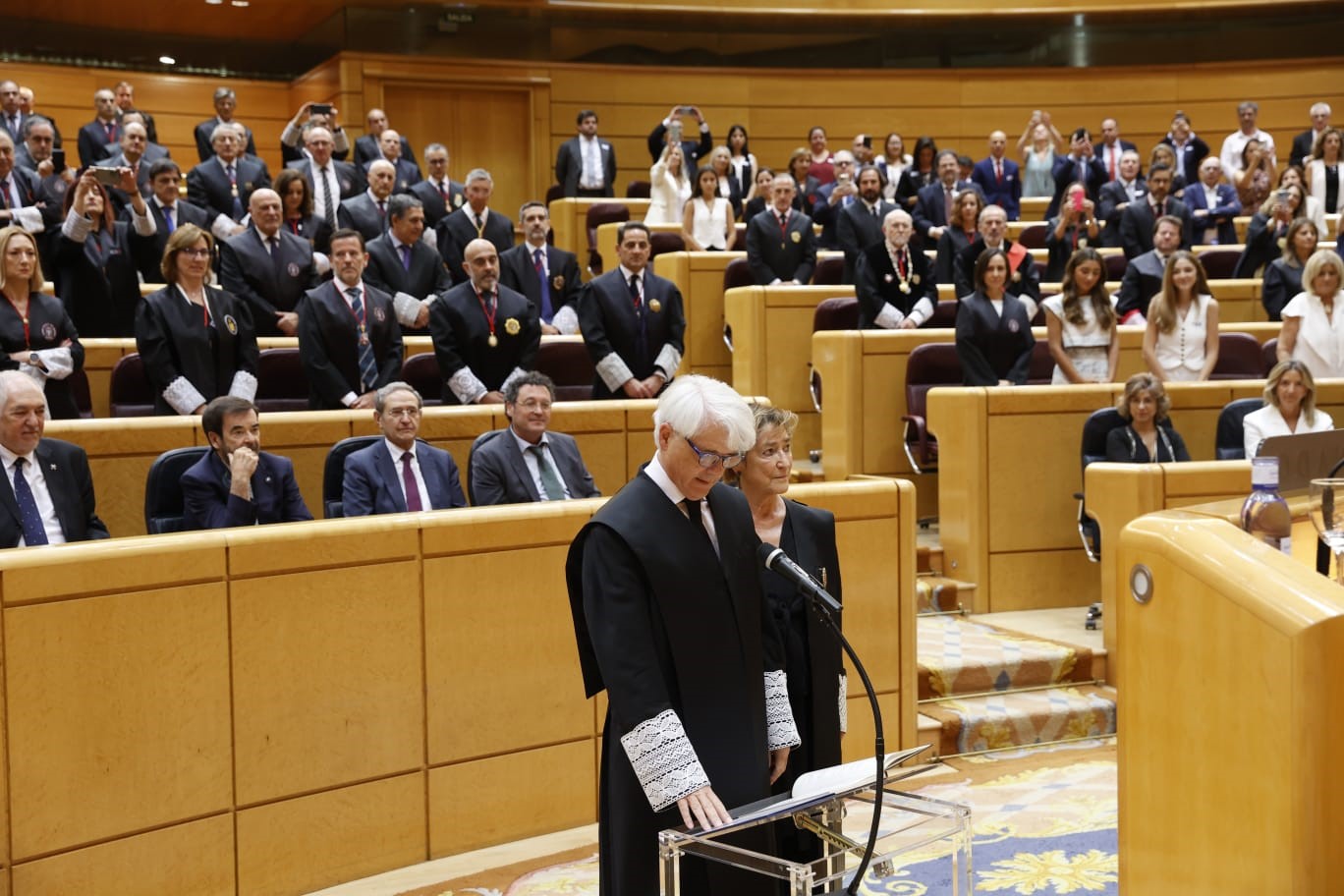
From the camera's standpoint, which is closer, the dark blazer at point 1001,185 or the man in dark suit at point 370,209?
the man in dark suit at point 370,209

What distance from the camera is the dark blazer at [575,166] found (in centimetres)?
1078

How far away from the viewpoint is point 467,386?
5598mm

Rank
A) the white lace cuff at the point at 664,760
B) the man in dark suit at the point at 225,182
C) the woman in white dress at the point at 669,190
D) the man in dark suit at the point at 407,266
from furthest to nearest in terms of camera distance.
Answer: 1. the woman in white dress at the point at 669,190
2. the man in dark suit at the point at 225,182
3. the man in dark suit at the point at 407,266
4. the white lace cuff at the point at 664,760

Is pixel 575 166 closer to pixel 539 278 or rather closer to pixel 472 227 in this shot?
pixel 472 227

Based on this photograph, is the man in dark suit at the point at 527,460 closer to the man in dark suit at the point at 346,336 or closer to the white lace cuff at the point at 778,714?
the man in dark suit at the point at 346,336

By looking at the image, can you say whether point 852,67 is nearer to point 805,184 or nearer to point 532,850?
point 805,184

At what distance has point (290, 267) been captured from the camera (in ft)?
20.6

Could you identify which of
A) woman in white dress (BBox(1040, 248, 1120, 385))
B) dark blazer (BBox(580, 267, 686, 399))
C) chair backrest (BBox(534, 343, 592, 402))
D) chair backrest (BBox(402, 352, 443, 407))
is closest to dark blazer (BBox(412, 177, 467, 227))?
chair backrest (BBox(534, 343, 592, 402))

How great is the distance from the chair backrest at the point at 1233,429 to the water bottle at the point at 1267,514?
133 inches

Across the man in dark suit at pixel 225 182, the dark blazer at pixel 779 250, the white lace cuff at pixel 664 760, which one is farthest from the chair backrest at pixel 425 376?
the white lace cuff at pixel 664 760

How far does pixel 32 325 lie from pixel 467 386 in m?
1.52

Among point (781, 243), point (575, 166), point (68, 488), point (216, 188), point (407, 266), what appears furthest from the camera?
point (575, 166)

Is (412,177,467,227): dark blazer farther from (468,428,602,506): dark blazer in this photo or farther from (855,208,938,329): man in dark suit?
(468,428,602,506): dark blazer

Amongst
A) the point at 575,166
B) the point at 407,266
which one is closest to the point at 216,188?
the point at 407,266
